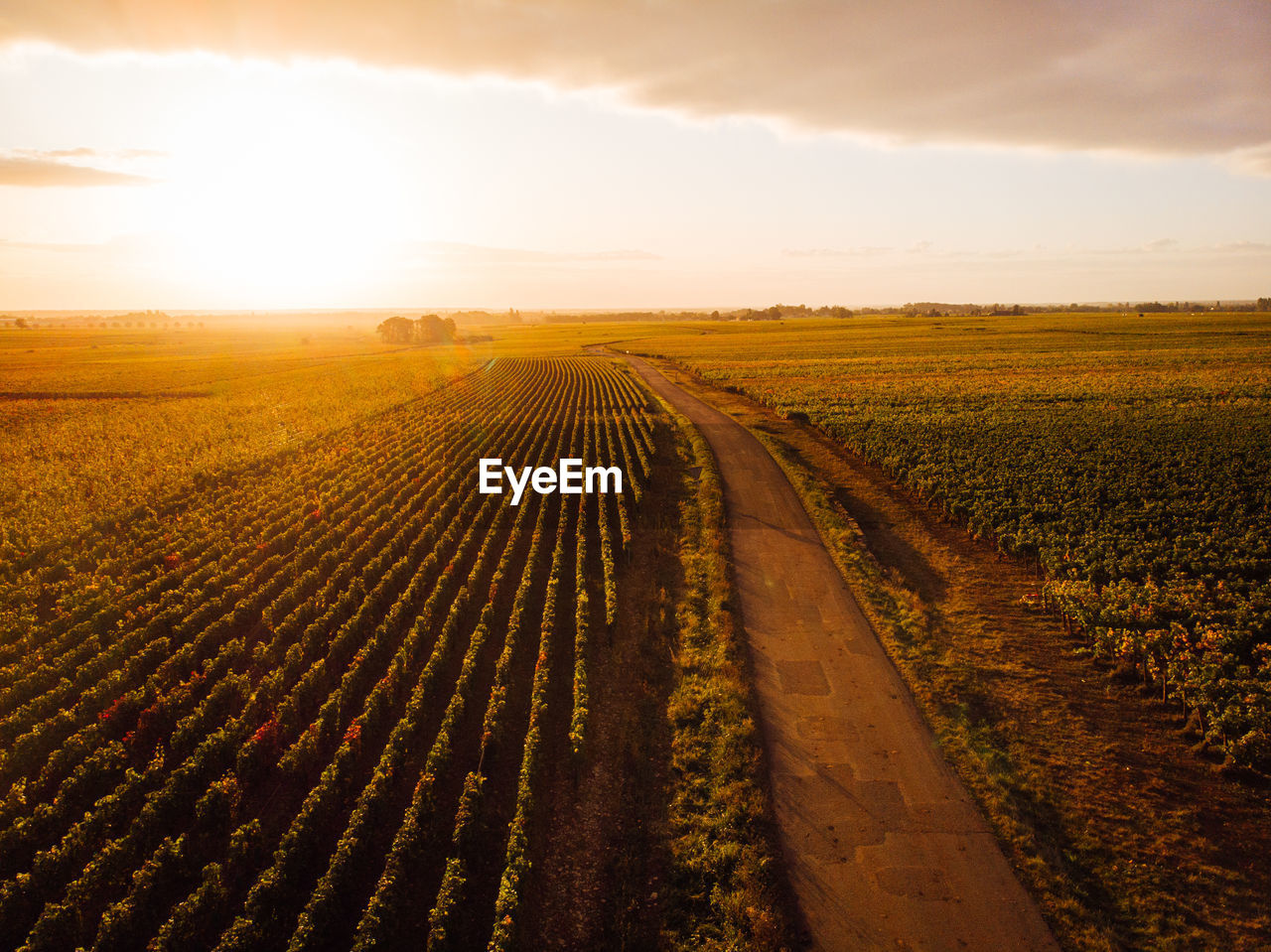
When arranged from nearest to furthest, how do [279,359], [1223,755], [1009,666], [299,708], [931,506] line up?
[1223,755] → [299,708] → [1009,666] → [931,506] → [279,359]

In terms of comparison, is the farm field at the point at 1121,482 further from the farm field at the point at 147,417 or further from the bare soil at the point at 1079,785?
the farm field at the point at 147,417

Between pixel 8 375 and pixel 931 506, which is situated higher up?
pixel 8 375

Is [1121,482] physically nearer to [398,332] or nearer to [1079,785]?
[1079,785]

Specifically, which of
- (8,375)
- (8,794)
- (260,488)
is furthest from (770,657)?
(8,375)

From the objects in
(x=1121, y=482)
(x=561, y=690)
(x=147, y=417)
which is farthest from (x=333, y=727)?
(x=147, y=417)

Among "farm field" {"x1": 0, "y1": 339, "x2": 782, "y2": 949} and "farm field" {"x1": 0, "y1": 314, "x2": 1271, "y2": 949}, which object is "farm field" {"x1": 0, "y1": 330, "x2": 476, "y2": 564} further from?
"farm field" {"x1": 0, "y1": 339, "x2": 782, "y2": 949}

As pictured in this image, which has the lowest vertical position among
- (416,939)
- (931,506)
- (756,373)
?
(416,939)

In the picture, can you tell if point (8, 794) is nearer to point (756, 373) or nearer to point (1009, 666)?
point (1009, 666)

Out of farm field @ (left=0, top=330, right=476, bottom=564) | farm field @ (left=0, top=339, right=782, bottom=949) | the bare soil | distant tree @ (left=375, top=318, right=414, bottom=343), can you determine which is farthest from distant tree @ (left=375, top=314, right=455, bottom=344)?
the bare soil
